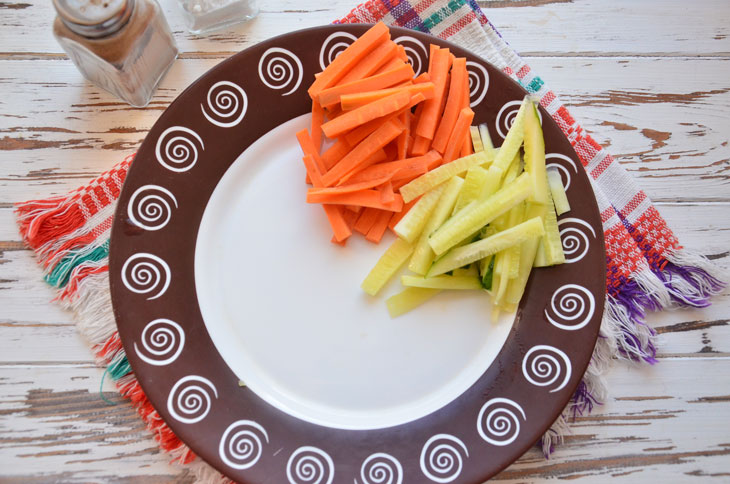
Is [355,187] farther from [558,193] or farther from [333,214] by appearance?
[558,193]

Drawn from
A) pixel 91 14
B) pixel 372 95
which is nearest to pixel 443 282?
pixel 372 95

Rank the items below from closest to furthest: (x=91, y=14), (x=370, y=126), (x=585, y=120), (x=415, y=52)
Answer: (x=91, y=14), (x=370, y=126), (x=415, y=52), (x=585, y=120)

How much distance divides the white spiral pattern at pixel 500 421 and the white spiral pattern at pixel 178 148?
3.45 ft

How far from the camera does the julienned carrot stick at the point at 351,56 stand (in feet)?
4.70

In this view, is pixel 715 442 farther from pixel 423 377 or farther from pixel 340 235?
pixel 340 235

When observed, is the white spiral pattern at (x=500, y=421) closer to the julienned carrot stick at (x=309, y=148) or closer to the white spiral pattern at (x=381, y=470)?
the white spiral pattern at (x=381, y=470)

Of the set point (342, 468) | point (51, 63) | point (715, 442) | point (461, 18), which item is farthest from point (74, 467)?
point (715, 442)

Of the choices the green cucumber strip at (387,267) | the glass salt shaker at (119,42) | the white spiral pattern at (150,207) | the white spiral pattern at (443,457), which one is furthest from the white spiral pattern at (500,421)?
the glass salt shaker at (119,42)

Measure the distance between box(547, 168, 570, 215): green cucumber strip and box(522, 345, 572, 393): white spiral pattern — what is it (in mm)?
380

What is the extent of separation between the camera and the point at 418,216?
57.4 inches

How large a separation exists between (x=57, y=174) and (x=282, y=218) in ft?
2.33

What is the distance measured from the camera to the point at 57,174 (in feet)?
5.36

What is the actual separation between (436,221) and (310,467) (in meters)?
0.73

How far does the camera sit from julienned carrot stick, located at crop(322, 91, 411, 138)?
4.55 feet
